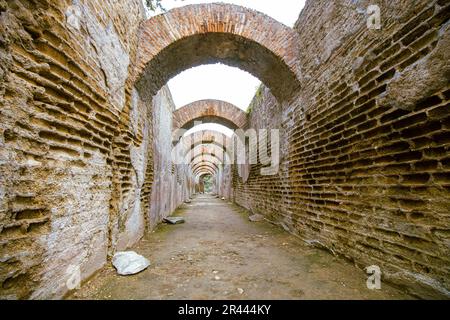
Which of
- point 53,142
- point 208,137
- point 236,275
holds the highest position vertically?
point 208,137

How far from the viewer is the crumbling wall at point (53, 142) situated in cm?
142

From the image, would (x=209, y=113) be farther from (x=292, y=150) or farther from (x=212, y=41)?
(x=292, y=150)

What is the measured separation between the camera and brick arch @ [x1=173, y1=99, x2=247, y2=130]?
29.0ft

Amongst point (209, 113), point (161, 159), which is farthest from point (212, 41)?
point (209, 113)

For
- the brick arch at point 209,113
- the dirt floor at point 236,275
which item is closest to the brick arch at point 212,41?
the dirt floor at point 236,275

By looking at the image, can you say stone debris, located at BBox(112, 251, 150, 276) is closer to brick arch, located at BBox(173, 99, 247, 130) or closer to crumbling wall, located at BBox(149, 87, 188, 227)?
crumbling wall, located at BBox(149, 87, 188, 227)

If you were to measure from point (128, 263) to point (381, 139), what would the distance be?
10.5 feet

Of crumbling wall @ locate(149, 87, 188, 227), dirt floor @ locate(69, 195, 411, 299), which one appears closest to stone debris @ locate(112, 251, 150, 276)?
dirt floor @ locate(69, 195, 411, 299)

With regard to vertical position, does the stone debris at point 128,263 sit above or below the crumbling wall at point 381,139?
below

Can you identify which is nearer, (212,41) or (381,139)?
(381,139)

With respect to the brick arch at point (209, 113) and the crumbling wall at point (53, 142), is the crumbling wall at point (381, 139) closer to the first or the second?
the crumbling wall at point (53, 142)

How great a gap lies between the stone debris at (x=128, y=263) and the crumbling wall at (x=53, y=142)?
0.62 feet

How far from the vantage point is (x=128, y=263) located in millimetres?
2609

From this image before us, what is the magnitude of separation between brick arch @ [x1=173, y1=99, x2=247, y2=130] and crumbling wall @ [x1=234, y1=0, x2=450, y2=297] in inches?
204
